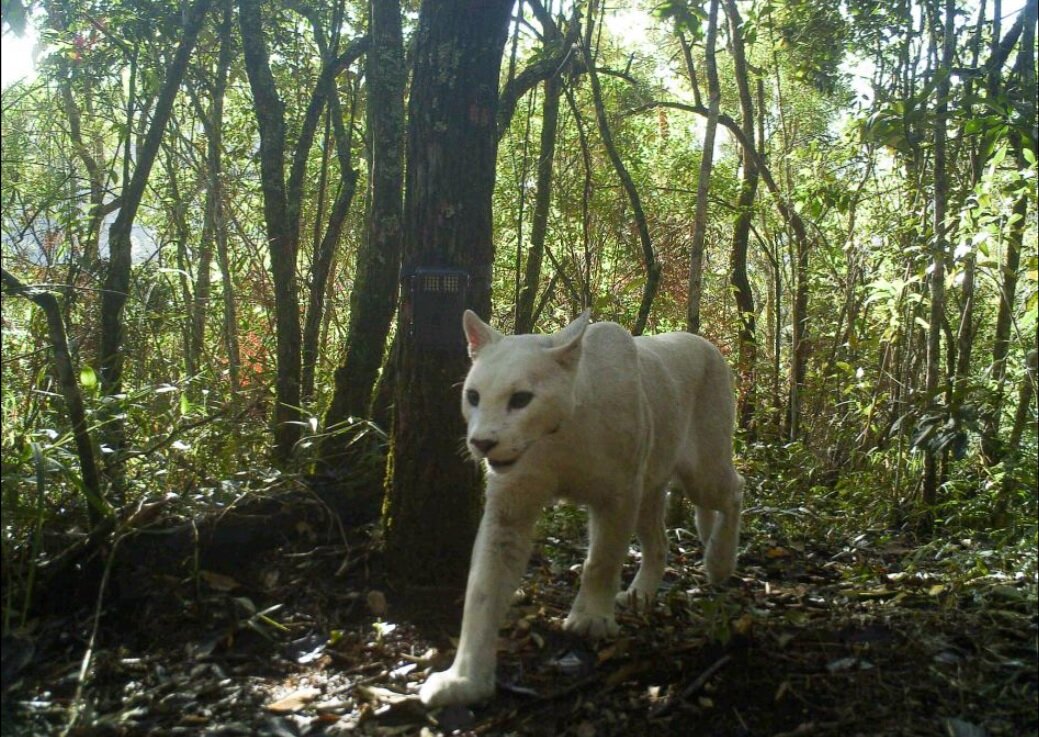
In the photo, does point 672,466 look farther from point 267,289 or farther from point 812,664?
point 267,289

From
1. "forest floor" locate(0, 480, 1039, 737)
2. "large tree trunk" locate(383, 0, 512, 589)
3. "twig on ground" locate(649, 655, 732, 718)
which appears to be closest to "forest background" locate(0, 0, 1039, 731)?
"large tree trunk" locate(383, 0, 512, 589)

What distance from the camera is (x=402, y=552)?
172 inches

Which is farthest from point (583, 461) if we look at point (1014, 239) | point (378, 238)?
point (1014, 239)

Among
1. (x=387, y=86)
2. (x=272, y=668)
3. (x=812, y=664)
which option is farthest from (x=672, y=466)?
(x=387, y=86)

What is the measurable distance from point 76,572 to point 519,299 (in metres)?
3.70

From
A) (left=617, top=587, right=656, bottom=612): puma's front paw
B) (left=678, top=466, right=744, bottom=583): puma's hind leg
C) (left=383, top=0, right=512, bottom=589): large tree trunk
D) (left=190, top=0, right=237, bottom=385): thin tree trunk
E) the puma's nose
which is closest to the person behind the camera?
the puma's nose

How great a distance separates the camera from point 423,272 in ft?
14.0

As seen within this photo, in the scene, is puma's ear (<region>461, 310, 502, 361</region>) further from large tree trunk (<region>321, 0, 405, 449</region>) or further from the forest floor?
large tree trunk (<region>321, 0, 405, 449</region>)

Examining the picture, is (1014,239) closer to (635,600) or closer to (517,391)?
(635,600)

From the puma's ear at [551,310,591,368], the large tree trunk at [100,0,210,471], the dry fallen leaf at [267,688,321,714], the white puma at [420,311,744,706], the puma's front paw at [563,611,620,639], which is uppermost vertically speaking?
the large tree trunk at [100,0,210,471]

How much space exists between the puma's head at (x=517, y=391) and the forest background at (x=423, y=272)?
607 mm

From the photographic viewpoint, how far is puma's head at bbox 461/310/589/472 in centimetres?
345

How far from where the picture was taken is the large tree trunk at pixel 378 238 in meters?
5.23

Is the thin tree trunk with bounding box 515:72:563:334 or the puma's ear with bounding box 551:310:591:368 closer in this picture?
the puma's ear with bounding box 551:310:591:368
